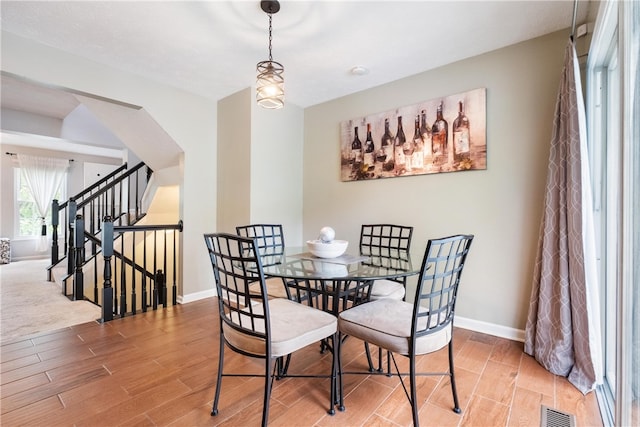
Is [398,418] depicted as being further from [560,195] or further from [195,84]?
[195,84]

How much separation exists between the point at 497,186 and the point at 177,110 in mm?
3477

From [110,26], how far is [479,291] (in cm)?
379

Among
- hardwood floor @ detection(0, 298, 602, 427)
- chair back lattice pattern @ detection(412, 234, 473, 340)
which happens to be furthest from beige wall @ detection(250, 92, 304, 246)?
chair back lattice pattern @ detection(412, 234, 473, 340)

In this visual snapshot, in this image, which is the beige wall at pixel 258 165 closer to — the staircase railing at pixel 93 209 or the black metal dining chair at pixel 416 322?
the staircase railing at pixel 93 209

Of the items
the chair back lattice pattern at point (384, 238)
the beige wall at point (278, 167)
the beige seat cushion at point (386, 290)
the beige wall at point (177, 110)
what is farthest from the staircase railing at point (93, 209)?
the beige seat cushion at point (386, 290)

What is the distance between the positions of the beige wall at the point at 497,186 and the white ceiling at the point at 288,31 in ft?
0.53

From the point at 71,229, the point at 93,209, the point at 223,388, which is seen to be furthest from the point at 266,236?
the point at 93,209

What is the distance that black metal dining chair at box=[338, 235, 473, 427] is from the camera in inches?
54.6

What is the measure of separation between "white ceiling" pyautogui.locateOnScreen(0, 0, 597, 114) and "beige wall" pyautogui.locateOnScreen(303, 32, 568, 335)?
16 cm

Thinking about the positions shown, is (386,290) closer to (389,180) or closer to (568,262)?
(568,262)

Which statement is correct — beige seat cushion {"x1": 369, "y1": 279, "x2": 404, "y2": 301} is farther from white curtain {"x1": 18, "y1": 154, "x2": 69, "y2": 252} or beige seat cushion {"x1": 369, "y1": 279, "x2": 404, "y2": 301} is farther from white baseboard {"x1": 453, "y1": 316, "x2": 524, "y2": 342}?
white curtain {"x1": 18, "y1": 154, "x2": 69, "y2": 252}

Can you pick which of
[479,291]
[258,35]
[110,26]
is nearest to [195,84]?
[110,26]

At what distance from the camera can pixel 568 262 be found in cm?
193

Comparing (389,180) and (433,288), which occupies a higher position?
(389,180)
